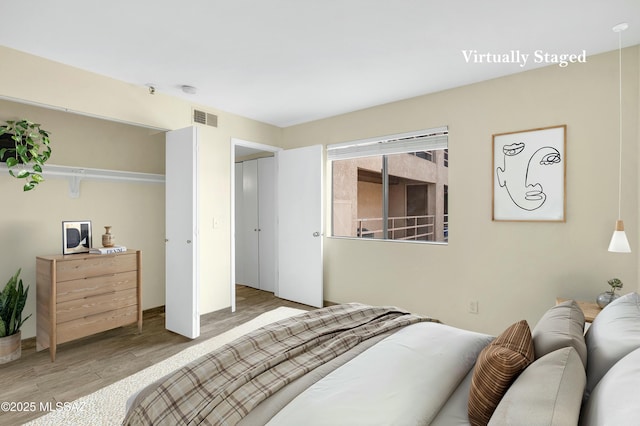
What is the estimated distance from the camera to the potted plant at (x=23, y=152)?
2771 mm

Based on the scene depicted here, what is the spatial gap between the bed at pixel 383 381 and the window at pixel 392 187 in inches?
85.3

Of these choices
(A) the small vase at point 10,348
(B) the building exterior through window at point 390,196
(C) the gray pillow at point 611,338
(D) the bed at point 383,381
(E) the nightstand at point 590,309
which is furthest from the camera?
(B) the building exterior through window at point 390,196

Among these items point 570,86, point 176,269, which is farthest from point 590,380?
point 176,269

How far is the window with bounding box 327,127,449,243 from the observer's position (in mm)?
3686

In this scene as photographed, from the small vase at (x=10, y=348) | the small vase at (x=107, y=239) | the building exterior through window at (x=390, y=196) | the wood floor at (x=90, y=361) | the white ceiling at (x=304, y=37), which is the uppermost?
the white ceiling at (x=304, y=37)

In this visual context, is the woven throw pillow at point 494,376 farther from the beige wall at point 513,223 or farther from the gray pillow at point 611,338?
the beige wall at point 513,223

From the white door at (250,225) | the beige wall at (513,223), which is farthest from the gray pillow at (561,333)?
the white door at (250,225)

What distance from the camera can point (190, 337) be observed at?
10.7 feet

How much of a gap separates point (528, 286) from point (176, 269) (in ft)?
11.2

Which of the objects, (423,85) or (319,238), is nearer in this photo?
(423,85)

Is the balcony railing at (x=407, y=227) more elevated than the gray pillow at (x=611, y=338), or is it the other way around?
the balcony railing at (x=407, y=227)

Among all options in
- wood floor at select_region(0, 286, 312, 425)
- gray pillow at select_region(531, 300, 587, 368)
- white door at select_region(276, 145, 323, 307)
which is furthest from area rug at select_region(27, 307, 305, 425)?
gray pillow at select_region(531, 300, 587, 368)

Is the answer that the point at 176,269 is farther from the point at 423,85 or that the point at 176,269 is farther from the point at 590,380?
the point at 590,380

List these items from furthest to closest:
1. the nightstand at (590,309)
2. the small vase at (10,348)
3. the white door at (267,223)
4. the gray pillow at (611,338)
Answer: the white door at (267,223)
the small vase at (10,348)
the nightstand at (590,309)
the gray pillow at (611,338)
